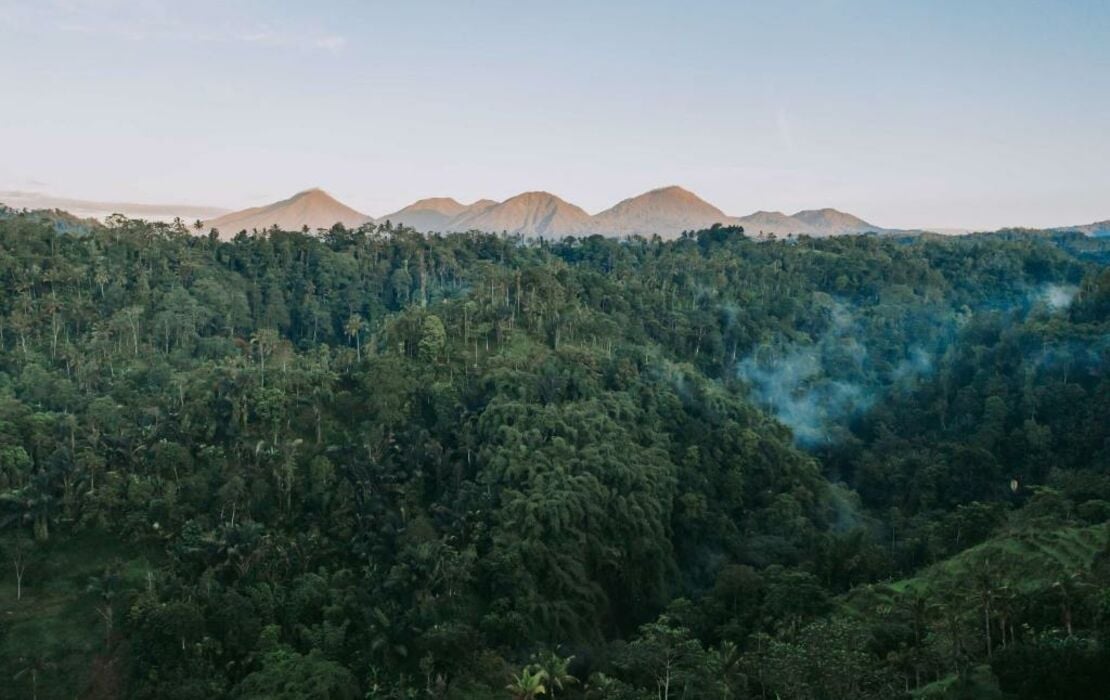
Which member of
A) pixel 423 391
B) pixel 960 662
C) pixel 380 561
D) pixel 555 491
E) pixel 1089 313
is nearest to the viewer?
pixel 960 662

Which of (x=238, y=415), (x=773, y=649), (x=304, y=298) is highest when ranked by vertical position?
(x=304, y=298)

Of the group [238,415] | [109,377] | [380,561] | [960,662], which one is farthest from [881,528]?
[109,377]

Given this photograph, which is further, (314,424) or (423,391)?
(423,391)

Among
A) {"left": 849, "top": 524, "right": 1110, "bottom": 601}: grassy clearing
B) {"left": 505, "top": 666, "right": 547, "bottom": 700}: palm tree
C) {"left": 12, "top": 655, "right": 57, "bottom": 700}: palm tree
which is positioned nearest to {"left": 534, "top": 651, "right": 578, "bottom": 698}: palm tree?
{"left": 505, "top": 666, "right": 547, "bottom": 700}: palm tree

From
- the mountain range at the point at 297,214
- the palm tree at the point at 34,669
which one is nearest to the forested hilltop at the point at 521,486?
the palm tree at the point at 34,669

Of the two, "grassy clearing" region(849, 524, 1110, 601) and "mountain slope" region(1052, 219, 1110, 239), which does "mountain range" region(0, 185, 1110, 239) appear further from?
"grassy clearing" region(849, 524, 1110, 601)

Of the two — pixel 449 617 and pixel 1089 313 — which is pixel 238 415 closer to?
pixel 449 617

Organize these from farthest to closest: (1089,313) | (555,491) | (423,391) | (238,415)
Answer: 1. (1089,313)
2. (423,391)
3. (238,415)
4. (555,491)

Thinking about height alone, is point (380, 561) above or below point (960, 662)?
below
